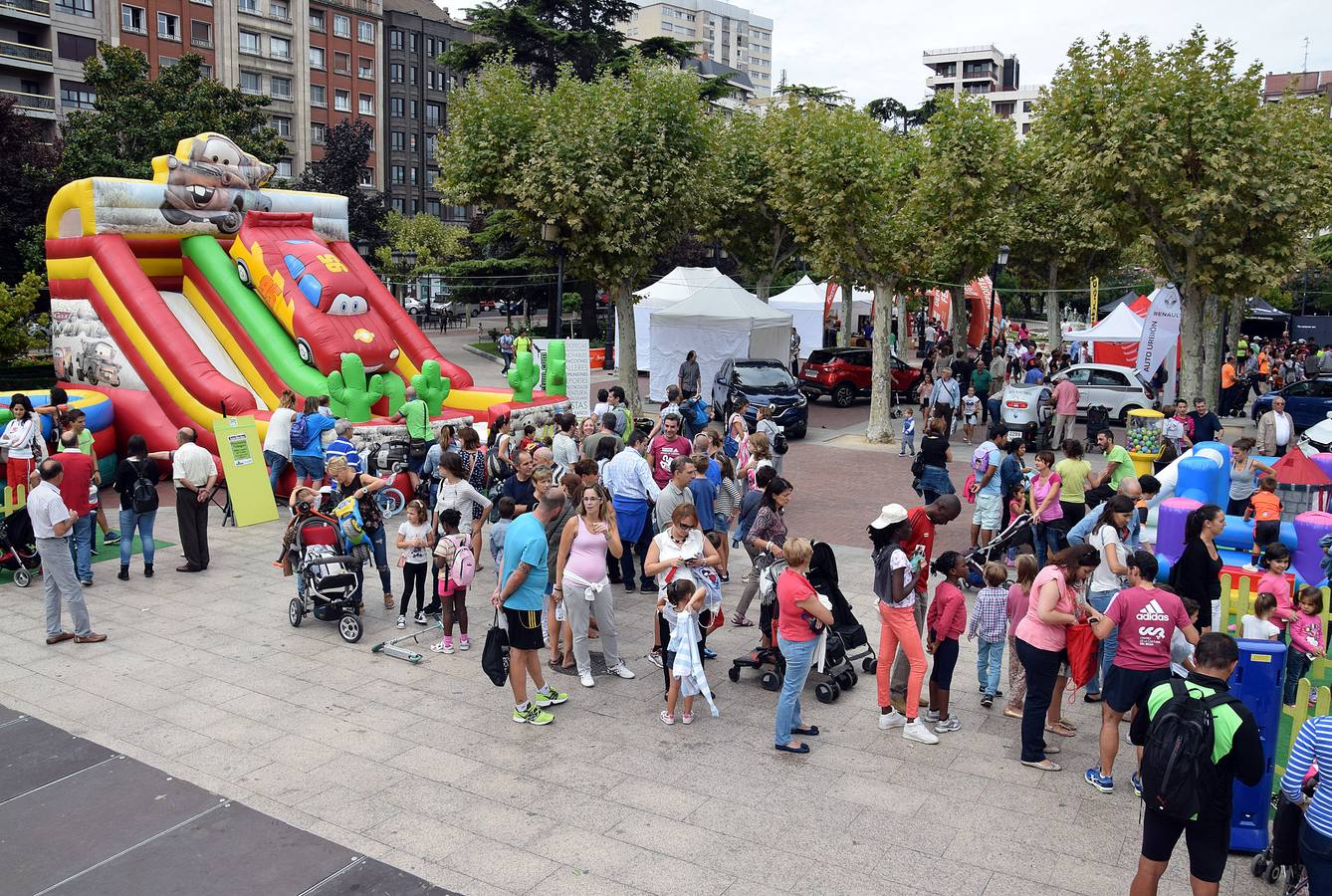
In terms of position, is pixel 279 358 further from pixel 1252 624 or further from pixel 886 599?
pixel 1252 624

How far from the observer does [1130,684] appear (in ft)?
21.8

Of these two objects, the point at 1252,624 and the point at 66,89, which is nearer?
the point at 1252,624

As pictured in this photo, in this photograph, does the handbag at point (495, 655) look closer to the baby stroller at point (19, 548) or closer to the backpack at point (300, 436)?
the baby stroller at point (19, 548)

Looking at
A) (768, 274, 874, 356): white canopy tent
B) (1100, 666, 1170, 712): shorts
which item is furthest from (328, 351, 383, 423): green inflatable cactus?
(768, 274, 874, 356): white canopy tent

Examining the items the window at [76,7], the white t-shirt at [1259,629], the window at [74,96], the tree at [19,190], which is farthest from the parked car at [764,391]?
the window at [76,7]

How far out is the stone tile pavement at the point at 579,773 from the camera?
600 cm

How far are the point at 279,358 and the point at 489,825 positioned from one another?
11.6 metres

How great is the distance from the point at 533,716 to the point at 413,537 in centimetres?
236

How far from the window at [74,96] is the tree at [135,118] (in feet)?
77.6

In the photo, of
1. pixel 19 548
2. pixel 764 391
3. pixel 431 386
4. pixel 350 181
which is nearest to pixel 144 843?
pixel 19 548

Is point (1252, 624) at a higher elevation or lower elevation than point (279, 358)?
lower

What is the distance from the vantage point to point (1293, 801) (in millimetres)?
5090

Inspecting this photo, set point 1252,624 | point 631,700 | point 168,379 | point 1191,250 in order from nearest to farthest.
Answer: point 1252,624 < point 631,700 < point 168,379 < point 1191,250

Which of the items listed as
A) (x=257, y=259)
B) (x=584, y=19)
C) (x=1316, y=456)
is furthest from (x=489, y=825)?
(x=584, y=19)
